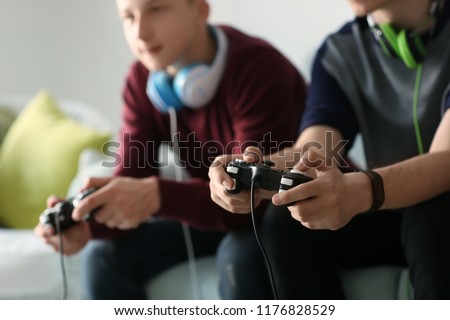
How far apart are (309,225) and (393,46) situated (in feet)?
1.15

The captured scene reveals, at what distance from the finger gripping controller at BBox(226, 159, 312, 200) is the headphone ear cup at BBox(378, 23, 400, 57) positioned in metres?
0.32

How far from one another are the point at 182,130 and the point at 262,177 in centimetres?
46

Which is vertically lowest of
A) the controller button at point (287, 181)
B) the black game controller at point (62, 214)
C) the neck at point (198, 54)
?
the black game controller at point (62, 214)

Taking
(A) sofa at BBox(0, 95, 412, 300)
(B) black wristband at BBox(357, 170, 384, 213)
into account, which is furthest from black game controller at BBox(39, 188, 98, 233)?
(B) black wristband at BBox(357, 170, 384, 213)

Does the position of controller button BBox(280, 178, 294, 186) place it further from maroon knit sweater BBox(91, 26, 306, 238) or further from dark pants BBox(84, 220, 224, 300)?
dark pants BBox(84, 220, 224, 300)

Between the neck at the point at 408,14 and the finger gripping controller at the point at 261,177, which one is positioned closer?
the finger gripping controller at the point at 261,177

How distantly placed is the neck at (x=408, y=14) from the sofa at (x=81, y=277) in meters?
0.28

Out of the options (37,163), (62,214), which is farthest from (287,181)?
(37,163)

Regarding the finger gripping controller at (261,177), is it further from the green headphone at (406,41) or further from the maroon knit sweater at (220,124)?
the green headphone at (406,41)

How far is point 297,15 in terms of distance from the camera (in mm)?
1803

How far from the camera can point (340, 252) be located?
3.44 ft

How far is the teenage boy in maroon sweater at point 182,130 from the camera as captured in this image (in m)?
1.17

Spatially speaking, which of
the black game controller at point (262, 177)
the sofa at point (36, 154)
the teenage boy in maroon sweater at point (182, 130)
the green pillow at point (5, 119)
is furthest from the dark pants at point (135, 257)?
the green pillow at point (5, 119)

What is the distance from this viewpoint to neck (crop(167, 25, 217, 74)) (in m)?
1.25
